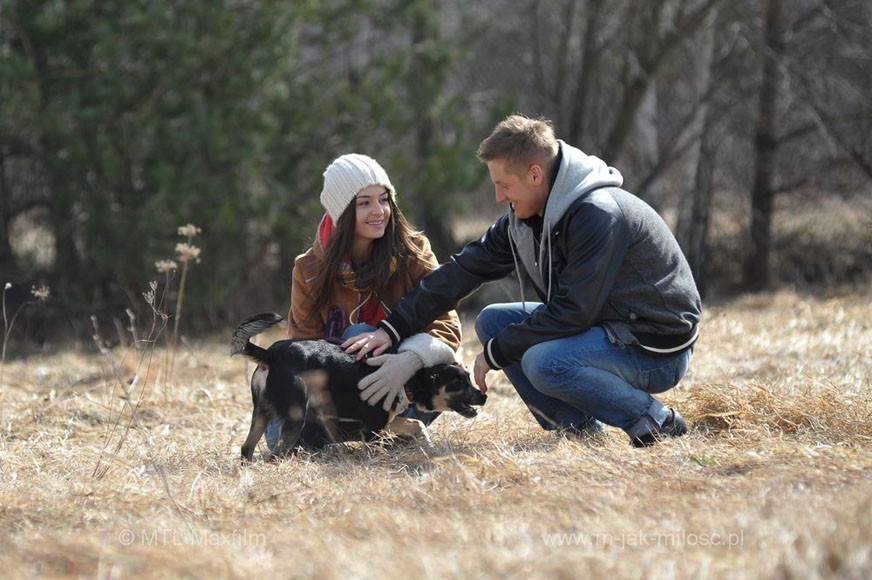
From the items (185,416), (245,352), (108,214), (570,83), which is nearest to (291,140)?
(108,214)

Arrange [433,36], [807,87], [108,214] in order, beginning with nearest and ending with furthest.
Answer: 1. [108,214]
2. [807,87]
3. [433,36]

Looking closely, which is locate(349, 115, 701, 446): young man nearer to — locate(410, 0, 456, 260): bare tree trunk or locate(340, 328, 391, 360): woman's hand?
locate(340, 328, 391, 360): woman's hand

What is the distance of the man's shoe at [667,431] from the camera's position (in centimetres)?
445

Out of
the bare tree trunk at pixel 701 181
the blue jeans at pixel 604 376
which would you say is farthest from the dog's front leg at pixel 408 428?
the bare tree trunk at pixel 701 181

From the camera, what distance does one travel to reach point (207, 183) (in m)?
9.09

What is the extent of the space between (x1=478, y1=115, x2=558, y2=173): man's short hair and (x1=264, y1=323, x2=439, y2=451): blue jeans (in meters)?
1.09

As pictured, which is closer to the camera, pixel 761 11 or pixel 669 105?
pixel 761 11

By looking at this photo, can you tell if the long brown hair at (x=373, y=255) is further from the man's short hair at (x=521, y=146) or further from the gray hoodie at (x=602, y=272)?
the man's short hair at (x=521, y=146)

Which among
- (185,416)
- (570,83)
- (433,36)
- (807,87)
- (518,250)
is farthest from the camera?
(570,83)

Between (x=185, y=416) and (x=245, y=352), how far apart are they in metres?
1.54

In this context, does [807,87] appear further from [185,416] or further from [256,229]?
[185,416]

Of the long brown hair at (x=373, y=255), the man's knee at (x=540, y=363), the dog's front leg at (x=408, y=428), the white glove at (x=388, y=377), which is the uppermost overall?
the long brown hair at (x=373, y=255)

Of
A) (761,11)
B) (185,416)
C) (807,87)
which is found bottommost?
(185,416)

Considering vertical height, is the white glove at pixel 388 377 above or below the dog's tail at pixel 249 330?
below
